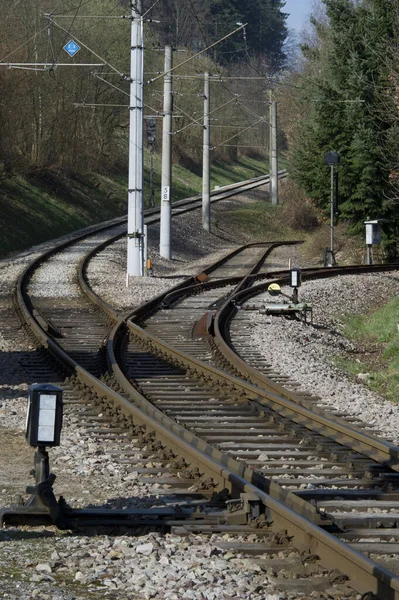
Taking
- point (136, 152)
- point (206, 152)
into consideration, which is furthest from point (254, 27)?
point (136, 152)

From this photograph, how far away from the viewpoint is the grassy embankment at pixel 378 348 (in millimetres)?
14070

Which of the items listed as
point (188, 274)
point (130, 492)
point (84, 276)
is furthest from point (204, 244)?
point (130, 492)

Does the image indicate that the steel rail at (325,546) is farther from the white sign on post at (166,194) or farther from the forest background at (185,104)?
the white sign on post at (166,194)

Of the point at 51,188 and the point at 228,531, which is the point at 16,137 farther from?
the point at 228,531

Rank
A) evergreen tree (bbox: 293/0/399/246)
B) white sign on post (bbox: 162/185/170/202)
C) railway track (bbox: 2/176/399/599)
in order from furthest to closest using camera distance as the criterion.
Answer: evergreen tree (bbox: 293/0/399/246), white sign on post (bbox: 162/185/170/202), railway track (bbox: 2/176/399/599)

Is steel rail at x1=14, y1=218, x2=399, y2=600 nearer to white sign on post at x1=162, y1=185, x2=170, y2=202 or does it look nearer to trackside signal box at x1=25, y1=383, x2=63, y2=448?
trackside signal box at x1=25, y1=383, x2=63, y2=448

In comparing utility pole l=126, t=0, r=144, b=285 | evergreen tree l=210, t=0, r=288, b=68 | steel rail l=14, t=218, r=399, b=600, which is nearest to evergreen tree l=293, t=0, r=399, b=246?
utility pole l=126, t=0, r=144, b=285

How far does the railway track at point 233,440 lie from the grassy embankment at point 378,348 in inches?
58.2

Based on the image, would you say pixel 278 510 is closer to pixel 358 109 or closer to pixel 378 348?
pixel 378 348

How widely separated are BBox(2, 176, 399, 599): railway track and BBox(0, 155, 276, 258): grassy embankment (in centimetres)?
2260

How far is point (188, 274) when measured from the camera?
30.6 meters

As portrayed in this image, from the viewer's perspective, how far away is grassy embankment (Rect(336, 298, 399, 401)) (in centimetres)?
1407

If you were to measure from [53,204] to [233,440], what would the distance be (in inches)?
1545

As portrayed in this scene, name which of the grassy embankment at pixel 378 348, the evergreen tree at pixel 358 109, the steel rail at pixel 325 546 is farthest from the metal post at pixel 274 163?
the steel rail at pixel 325 546
